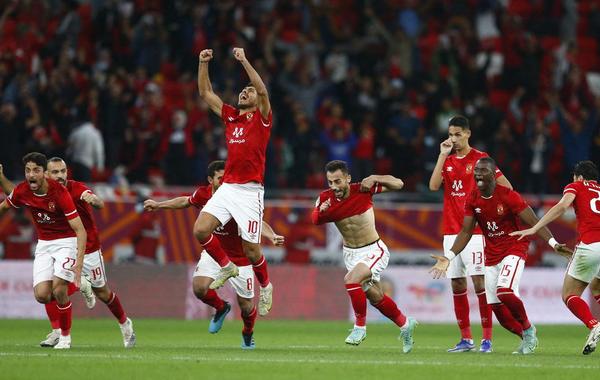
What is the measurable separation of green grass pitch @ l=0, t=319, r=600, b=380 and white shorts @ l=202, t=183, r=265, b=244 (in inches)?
58.3

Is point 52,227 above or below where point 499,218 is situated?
below

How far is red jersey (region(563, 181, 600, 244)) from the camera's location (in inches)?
580

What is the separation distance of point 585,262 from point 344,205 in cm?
297

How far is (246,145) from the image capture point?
14.7 meters

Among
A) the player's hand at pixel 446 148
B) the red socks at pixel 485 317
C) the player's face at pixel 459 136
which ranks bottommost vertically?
the red socks at pixel 485 317

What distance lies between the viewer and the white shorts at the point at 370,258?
14734mm

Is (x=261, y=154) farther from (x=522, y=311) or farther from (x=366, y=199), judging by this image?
(x=522, y=311)

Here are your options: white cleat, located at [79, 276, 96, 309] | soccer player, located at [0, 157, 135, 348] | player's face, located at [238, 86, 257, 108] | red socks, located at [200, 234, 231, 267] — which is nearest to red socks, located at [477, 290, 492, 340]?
red socks, located at [200, 234, 231, 267]

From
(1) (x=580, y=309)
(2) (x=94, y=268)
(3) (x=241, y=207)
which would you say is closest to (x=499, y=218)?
(1) (x=580, y=309)

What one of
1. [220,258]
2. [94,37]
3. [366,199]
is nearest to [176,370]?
[220,258]

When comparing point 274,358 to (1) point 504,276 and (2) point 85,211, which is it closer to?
(1) point 504,276

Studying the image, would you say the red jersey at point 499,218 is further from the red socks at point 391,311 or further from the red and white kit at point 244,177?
the red and white kit at point 244,177

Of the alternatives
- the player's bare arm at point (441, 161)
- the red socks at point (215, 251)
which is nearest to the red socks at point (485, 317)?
the player's bare arm at point (441, 161)

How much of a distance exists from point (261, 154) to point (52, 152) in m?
8.80
